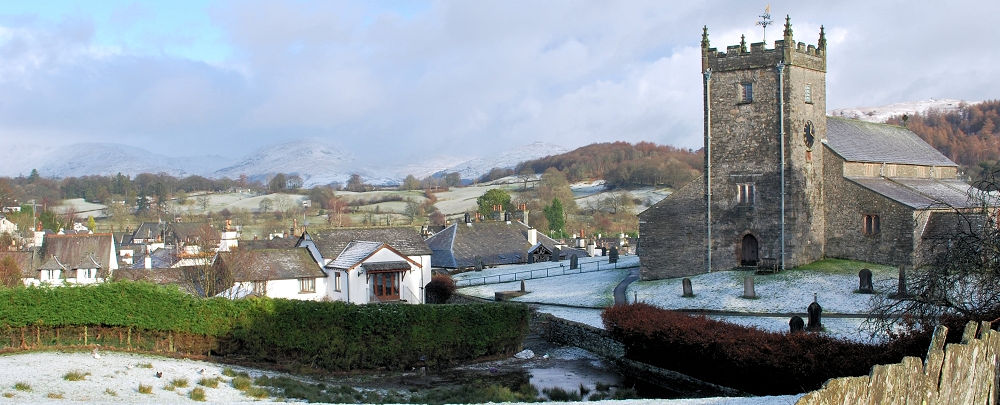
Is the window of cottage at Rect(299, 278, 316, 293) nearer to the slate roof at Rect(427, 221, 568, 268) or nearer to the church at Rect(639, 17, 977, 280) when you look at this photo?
the slate roof at Rect(427, 221, 568, 268)

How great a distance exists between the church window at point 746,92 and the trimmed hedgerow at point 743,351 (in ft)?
58.7

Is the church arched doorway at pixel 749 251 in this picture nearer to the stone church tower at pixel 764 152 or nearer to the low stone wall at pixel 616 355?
the stone church tower at pixel 764 152

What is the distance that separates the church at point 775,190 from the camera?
40031 mm

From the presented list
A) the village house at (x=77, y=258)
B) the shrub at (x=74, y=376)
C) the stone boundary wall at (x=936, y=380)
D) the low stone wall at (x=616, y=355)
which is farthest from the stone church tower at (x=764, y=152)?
the village house at (x=77, y=258)

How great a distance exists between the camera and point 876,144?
46.1 metres

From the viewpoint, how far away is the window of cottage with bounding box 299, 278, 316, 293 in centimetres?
4647

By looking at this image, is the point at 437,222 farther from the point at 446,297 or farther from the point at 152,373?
the point at 152,373

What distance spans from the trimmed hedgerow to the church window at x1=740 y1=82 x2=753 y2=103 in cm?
1789

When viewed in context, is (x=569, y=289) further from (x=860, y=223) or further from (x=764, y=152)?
(x=860, y=223)

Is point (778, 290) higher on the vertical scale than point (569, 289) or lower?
higher

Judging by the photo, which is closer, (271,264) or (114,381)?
(114,381)

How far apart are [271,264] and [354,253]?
451 cm

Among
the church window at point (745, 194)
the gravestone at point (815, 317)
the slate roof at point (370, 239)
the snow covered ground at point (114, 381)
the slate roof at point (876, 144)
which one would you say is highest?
the slate roof at point (876, 144)

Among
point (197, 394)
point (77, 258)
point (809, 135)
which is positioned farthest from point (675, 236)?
point (77, 258)
